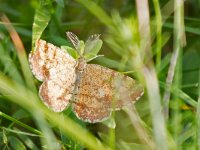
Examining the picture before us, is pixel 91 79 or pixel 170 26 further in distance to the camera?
pixel 170 26

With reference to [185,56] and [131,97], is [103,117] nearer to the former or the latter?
[131,97]

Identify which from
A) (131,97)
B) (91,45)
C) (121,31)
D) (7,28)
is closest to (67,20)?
(7,28)

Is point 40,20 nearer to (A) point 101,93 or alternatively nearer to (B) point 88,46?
(B) point 88,46

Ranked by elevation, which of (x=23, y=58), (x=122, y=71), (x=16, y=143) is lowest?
(x=16, y=143)

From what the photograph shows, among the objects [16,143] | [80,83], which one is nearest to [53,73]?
[80,83]

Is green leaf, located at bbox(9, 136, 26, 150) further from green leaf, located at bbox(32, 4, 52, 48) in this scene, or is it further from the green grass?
green leaf, located at bbox(32, 4, 52, 48)

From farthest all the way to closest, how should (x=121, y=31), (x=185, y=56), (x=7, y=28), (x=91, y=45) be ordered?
(x=185, y=56) → (x=7, y=28) → (x=91, y=45) → (x=121, y=31)
